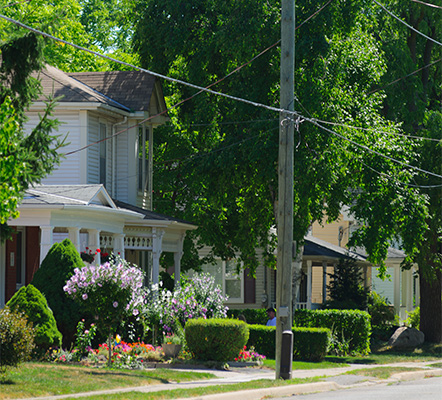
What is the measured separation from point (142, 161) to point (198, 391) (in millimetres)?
16339

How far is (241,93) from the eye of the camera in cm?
2677

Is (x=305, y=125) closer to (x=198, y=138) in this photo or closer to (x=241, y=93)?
(x=241, y=93)

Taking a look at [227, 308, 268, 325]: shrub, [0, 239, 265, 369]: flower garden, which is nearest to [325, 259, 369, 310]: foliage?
[227, 308, 268, 325]: shrub

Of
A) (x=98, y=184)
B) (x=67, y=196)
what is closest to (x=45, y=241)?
Result: (x=67, y=196)

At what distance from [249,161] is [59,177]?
614 cm

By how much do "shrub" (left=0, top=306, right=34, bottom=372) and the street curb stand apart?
331cm

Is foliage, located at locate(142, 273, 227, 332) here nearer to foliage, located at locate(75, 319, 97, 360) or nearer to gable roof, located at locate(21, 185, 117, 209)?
foliage, located at locate(75, 319, 97, 360)

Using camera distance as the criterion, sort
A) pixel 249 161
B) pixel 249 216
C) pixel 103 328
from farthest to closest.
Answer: pixel 249 216
pixel 249 161
pixel 103 328

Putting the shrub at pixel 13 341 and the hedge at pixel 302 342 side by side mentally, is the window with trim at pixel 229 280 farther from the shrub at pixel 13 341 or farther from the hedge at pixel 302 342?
the shrub at pixel 13 341

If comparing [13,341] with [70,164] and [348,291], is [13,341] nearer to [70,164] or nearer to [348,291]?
[70,164]

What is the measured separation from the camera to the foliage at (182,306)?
21.2m

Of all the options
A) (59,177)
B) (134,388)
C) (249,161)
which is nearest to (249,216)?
(249,161)

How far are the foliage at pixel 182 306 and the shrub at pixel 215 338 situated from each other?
110 cm

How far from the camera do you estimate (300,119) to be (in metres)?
24.5
